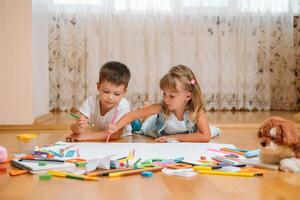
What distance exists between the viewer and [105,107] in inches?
81.9

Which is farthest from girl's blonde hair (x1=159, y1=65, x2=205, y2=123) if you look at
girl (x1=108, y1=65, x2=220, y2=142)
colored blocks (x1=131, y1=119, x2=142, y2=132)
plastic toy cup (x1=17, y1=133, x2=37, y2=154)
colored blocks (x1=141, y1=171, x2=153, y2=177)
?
colored blocks (x1=141, y1=171, x2=153, y2=177)

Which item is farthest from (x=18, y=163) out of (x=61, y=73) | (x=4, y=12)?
(x=61, y=73)

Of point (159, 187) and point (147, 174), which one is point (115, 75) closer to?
point (147, 174)

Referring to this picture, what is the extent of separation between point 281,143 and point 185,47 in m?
2.00

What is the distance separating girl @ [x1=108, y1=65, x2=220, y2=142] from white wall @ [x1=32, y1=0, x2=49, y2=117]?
86 centimetres

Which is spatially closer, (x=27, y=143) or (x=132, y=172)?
(x=132, y=172)

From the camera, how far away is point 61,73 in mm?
3164

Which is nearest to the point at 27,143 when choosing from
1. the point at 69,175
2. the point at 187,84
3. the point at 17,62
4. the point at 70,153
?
the point at 70,153

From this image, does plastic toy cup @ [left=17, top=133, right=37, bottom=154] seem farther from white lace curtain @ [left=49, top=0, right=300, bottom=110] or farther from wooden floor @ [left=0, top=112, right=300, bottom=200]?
white lace curtain @ [left=49, top=0, right=300, bottom=110]

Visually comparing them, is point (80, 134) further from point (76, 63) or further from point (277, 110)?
point (277, 110)

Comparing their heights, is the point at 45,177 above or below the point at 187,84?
below

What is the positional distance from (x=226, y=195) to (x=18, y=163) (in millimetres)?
642

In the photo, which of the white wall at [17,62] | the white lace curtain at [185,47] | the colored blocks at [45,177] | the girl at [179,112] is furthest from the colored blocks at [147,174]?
the white lace curtain at [185,47]

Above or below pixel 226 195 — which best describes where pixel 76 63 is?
above
